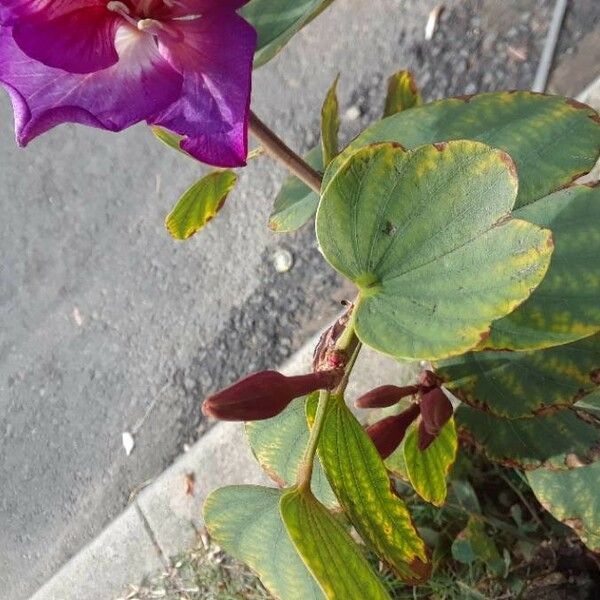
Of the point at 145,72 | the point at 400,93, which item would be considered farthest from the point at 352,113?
the point at 145,72

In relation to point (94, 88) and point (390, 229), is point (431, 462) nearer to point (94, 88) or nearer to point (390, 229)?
point (390, 229)

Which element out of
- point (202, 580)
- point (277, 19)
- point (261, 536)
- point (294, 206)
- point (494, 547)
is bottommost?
point (202, 580)

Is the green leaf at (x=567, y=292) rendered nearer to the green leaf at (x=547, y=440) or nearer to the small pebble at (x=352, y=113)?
the green leaf at (x=547, y=440)

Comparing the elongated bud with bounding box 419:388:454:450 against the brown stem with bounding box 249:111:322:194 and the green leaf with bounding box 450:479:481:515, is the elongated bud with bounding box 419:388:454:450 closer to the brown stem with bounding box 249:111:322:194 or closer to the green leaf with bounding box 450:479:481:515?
the brown stem with bounding box 249:111:322:194

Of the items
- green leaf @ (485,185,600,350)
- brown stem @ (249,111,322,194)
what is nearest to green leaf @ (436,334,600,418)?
green leaf @ (485,185,600,350)

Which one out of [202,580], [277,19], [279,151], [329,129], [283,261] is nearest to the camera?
[277,19]

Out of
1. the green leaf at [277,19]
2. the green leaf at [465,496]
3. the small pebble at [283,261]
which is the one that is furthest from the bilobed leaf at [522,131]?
the small pebble at [283,261]

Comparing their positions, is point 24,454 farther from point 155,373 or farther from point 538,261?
point 538,261
